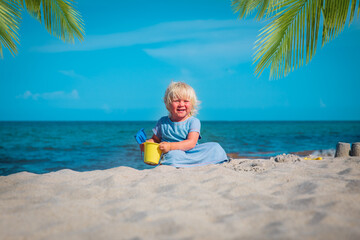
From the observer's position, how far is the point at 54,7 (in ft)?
13.7

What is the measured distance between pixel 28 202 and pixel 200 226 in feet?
4.29

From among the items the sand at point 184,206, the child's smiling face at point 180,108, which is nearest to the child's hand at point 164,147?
the child's smiling face at point 180,108

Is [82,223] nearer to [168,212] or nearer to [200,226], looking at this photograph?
[168,212]

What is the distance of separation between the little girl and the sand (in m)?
0.74

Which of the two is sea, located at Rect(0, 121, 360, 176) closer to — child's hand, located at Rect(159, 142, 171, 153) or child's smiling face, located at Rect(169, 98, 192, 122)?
child's hand, located at Rect(159, 142, 171, 153)

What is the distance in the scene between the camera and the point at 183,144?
11.3 ft

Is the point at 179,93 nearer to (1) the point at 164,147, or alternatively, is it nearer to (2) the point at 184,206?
(1) the point at 164,147

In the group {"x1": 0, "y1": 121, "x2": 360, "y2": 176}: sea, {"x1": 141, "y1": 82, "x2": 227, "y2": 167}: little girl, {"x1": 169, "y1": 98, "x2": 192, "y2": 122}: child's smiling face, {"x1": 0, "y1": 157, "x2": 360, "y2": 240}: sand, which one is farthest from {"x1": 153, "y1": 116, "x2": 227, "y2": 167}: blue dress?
{"x1": 0, "y1": 157, "x2": 360, "y2": 240}: sand

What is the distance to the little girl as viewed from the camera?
134 inches

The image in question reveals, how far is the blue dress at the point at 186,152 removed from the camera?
340 cm

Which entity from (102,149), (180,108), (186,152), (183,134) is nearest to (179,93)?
(180,108)

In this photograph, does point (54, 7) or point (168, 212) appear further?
point (54, 7)

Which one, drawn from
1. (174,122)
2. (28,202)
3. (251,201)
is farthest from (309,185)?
(28,202)

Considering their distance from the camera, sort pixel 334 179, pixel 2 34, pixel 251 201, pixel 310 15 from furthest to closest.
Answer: pixel 2 34
pixel 310 15
pixel 334 179
pixel 251 201
